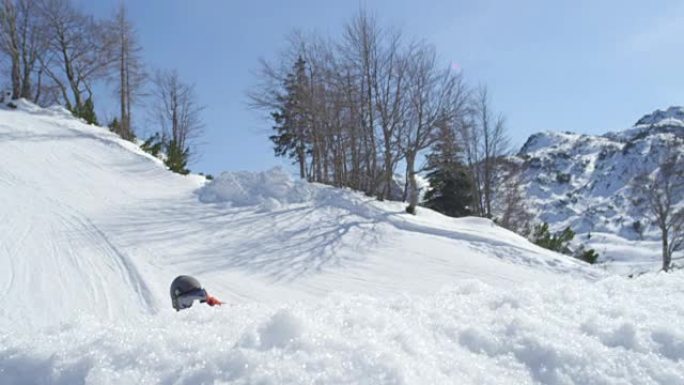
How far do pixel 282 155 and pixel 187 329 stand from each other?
1063 inches

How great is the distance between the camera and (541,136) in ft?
495

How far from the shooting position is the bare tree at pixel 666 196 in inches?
788

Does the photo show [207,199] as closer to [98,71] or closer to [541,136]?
[98,71]

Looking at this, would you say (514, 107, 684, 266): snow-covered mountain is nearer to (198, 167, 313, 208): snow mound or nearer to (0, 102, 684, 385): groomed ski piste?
(198, 167, 313, 208): snow mound

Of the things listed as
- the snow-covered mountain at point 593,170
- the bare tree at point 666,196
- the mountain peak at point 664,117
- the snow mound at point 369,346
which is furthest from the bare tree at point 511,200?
the mountain peak at point 664,117

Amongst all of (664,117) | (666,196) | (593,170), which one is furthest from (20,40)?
(664,117)

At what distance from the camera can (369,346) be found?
1922 millimetres

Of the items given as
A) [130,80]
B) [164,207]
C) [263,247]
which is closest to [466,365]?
[263,247]

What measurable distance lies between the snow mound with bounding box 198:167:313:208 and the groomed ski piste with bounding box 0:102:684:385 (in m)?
0.05

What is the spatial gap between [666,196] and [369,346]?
931 inches

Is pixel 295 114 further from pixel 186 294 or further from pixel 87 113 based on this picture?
pixel 186 294

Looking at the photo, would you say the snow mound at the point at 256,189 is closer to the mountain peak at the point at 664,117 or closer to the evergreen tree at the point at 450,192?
the evergreen tree at the point at 450,192

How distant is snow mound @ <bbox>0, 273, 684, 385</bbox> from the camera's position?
1.74 metres

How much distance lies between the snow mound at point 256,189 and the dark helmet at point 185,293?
30.2 feet
